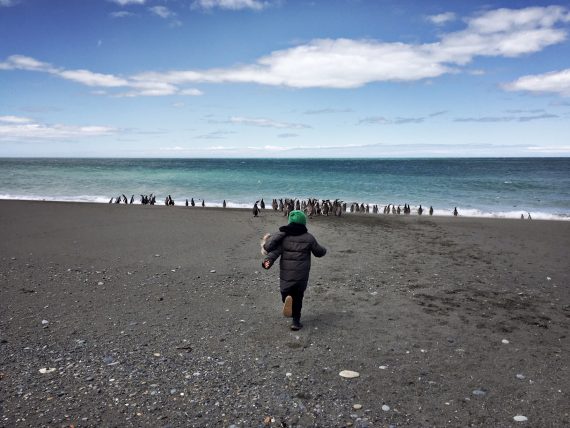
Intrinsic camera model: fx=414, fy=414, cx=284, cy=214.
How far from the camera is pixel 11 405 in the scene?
16.2 ft

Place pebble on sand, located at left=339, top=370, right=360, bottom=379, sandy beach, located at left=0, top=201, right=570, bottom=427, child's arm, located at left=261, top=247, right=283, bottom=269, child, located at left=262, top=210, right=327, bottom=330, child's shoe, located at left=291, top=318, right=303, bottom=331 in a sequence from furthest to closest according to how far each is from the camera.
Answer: child's shoe, located at left=291, top=318, right=303, bottom=331, child, located at left=262, top=210, right=327, bottom=330, child's arm, located at left=261, top=247, right=283, bottom=269, pebble on sand, located at left=339, top=370, right=360, bottom=379, sandy beach, located at left=0, top=201, right=570, bottom=427

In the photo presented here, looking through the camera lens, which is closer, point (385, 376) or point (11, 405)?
point (11, 405)

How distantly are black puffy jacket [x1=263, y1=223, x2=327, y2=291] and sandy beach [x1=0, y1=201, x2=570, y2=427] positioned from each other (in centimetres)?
103

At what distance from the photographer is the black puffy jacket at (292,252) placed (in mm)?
7312

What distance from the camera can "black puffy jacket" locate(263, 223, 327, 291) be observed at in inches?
288

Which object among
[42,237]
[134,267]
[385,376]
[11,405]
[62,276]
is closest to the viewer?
[11,405]

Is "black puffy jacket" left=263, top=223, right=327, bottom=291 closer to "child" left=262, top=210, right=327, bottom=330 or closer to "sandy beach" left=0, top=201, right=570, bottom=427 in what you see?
"child" left=262, top=210, right=327, bottom=330

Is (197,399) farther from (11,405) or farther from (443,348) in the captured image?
(443,348)

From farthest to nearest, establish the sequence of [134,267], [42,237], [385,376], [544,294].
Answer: [42,237] → [134,267] → [544,294] → [385,376]

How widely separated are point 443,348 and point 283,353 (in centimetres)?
268

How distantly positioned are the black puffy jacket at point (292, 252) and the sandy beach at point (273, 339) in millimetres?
1033

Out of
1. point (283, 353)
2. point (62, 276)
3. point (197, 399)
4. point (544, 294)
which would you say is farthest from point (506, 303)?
point (62, 276)

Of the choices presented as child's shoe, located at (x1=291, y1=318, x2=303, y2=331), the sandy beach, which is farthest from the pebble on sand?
child's shoe, located at (x1=291, y1=318, x2=303, y2=331)

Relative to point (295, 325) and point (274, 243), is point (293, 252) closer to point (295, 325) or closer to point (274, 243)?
point (274, 243)
